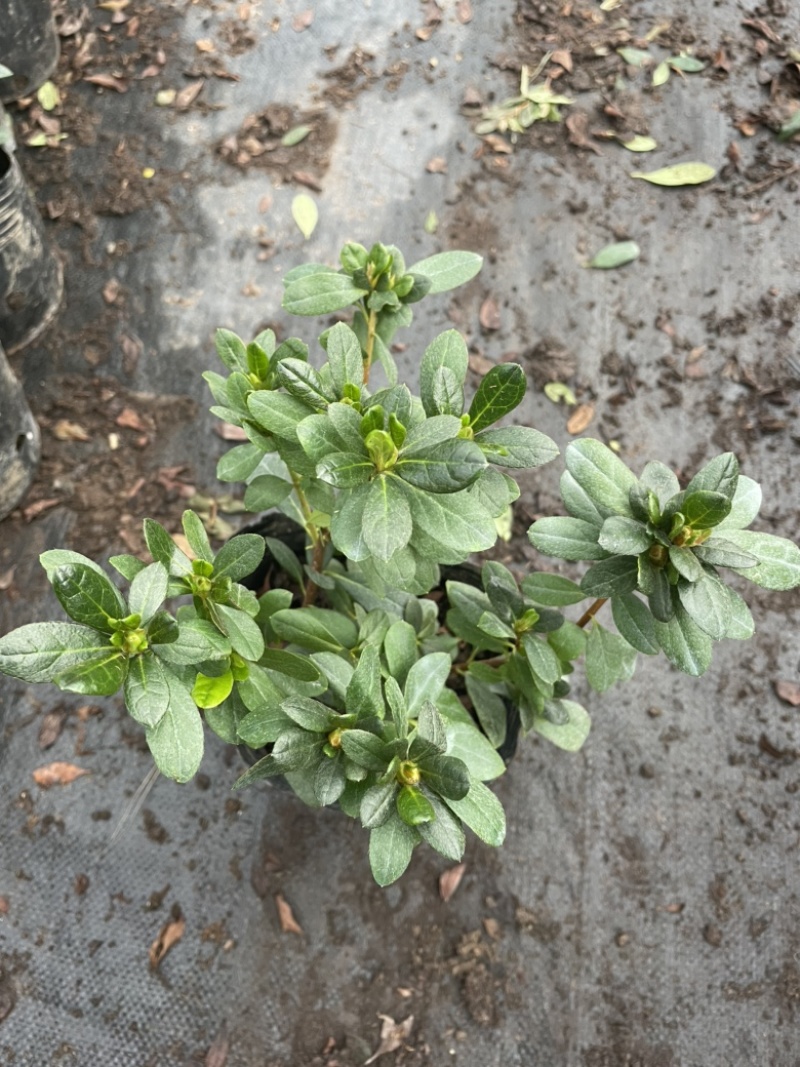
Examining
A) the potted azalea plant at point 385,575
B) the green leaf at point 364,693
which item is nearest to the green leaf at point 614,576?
the potted azalea plant at point 385,575

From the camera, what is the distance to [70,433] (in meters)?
2.34

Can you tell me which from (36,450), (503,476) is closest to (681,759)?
(503,476)

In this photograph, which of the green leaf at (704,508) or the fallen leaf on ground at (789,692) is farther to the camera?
the fallen leaf on ground at (789,692)

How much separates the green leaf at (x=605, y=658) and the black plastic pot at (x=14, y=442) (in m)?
1.68

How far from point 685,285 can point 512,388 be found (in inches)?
74.5

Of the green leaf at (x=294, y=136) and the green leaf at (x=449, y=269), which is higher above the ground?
the green leaf at (x=449, y=269)

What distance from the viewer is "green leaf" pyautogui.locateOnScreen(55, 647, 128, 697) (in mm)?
820

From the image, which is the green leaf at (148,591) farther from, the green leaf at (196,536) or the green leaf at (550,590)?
the green leaf at (550,590)

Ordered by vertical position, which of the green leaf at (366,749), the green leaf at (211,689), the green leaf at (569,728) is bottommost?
the green leaf at (569,728)

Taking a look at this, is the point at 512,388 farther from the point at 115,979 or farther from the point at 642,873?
the point at 115,979

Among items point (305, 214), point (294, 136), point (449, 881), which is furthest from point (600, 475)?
point (294, 136)

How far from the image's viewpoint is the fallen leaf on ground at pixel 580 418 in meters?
2.32

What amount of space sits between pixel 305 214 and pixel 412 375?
0.76 meters

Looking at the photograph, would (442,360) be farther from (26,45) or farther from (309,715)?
(26,45)
